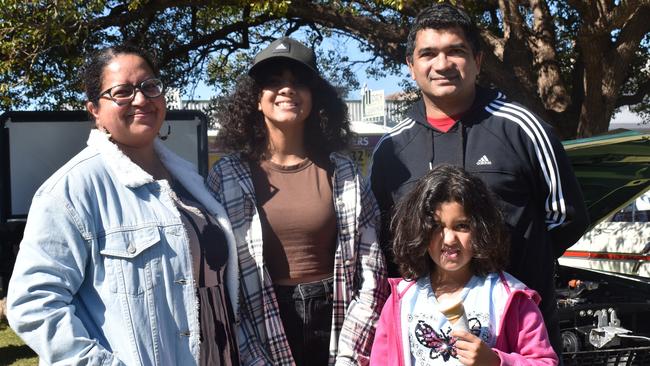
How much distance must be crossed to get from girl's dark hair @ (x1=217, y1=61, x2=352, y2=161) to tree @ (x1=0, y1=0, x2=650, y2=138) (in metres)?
5.69

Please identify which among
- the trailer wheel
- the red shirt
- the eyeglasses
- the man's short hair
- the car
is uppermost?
the man's short hair

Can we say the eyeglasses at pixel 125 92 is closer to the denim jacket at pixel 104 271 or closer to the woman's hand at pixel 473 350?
the denim jacket at pixel 104 271

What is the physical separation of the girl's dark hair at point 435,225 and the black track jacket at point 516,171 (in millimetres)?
249

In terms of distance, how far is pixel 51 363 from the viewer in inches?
82.4

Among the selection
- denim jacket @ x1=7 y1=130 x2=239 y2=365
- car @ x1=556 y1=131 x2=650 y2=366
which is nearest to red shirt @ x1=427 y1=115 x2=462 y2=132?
denim jacket @ x1=7 y1=130 x2=239 y2=365

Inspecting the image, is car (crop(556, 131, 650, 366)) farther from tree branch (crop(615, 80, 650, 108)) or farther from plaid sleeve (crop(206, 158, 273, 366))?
tree branch (crop(615, 80, 650, 108))

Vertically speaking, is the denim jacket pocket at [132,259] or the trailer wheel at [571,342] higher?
the denim jacket pocket at [132,259]

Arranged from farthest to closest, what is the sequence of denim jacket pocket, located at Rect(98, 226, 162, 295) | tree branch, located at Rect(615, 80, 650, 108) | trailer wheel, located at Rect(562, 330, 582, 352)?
tree branch, located at Rect(615, 80, 650, 108)
trailer wheel, located at Rect(562, 330, 582, 352)
denim jacket pocket, located at Rect(98, 226, 162, 295)

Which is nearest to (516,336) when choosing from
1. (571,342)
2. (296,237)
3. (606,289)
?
(296,237)

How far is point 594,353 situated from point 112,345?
3044 mm

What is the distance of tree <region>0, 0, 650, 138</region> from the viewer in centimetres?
998

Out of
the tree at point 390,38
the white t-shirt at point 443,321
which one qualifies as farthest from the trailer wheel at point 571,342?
the tree at point 390,38

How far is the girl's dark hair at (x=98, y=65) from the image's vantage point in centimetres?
246

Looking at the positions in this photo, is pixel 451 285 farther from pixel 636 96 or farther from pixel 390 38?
pixel 636 96
